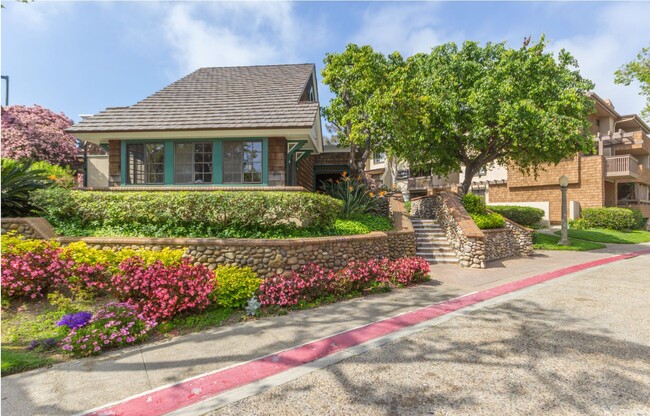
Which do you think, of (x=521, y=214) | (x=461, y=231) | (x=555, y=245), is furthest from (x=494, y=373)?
(x=521, y=214)

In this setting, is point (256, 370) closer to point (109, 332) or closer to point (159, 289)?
point (109, 332)

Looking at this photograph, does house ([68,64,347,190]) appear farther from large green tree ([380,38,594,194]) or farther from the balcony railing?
the balcony railing

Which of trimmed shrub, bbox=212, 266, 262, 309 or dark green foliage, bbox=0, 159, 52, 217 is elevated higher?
dark green foliage, bbox=0, 159, 52, 217

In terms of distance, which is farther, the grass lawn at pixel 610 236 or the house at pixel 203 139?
the grass lawn at pixel 610 236

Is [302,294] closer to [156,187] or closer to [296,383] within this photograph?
[296,383]

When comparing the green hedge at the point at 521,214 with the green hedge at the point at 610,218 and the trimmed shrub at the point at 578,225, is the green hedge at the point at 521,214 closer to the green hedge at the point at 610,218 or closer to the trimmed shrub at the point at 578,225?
the trimmed shrub at the point at 578,225

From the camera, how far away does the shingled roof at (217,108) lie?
11125 mm

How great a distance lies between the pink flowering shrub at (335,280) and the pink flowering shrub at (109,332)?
228 cm

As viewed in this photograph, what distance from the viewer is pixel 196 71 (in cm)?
1711

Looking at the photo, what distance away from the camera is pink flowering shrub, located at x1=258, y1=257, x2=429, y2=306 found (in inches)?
269

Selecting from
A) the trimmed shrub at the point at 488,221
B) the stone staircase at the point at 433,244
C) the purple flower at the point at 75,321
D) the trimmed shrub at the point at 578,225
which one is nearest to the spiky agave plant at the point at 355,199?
the stone staircase at the point at 433,244

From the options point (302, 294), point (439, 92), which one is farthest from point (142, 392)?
point (439, 92)

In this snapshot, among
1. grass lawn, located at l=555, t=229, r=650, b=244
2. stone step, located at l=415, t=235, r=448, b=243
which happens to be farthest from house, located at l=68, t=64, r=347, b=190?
grass lawn, located at l=555, t=229, r=650, b=244

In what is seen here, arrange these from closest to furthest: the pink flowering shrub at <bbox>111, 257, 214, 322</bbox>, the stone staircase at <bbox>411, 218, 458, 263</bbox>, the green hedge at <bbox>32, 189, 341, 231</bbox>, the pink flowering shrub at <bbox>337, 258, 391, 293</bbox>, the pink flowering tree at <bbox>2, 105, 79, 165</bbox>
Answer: the pink flowering shrub at <bbox>111, 257, 214, 322</bbox> < the pink flowering shrub at <bbox>337, 258, 391, 293</bbox> < the green hedge at <bbox>32, 189, 341, 231</bbox> < the stone staircase at <bbox>411, 218, 458, 263</bbox> < the pink flowering tree at <bbox>2, 105, 79, 165</bbox>
